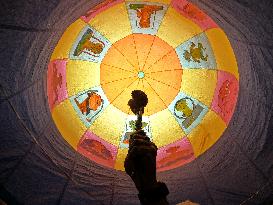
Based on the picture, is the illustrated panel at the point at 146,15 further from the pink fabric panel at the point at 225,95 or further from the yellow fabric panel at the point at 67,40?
the pink fabric panel at the point at 225,95

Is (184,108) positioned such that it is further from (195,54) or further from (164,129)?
(195,54)

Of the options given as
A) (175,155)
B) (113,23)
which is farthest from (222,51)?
(175,155)

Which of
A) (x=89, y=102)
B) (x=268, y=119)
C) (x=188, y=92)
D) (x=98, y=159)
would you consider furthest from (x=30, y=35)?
(x=268, y=119)

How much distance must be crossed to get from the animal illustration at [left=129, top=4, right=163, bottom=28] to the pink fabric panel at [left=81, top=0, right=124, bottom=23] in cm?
29

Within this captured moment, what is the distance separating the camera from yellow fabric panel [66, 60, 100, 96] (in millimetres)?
5570

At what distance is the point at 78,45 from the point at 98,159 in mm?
1865

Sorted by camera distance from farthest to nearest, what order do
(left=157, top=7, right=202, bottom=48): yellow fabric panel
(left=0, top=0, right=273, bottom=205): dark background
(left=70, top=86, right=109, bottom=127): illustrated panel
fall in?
(left=70, top=86, right=109, bottom=127): illustrated panel < (left=157, top=7, right=202, bottom=48): yellow fabric panel < (left=0, top=0, right=273, bottom=205): dark background

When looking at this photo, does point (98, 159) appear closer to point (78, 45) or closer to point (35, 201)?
point (35, 201)

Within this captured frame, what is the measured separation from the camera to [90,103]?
19.2 ft

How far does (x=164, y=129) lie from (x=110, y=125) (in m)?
0.93

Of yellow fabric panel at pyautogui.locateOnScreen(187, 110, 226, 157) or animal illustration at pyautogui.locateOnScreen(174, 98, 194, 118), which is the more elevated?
animal illustration at pyautogui.locateOnScreen(174, 98, 194, 118)

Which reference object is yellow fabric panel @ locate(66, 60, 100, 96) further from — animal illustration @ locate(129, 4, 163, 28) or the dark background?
animal illustration @ locate(129, 4, 163, 28)

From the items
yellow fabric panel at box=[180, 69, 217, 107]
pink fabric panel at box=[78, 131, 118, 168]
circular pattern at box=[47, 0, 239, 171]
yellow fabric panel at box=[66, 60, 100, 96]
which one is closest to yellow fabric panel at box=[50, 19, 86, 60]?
circular pattern at box=[47, 0, 239, 171]

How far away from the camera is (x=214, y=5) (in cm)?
418
